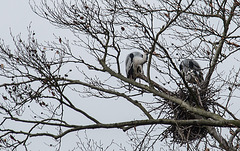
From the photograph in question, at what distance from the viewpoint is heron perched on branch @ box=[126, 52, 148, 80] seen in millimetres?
9648

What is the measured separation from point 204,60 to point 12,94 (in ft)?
11.6

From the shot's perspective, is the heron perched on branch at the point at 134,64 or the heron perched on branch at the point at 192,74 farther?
the heron perched on branch at the point at 134,64

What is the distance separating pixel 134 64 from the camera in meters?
9.80

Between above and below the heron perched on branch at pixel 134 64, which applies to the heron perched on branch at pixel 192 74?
→ below

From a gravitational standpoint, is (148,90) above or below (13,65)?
below

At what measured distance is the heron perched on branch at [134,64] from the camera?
9.65 m

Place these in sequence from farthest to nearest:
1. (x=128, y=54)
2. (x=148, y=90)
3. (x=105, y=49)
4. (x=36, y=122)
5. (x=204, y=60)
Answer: (x=128, y=54), (x=204, y=60), (x=105, y=49), (x=148, y=90), (x=36, y=122)

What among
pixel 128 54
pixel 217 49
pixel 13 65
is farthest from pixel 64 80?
pixel 128 54

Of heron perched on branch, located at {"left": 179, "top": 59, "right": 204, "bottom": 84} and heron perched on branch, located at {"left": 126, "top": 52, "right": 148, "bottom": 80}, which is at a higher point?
heron perched on branch, located at {"left": 126, "top": 52, "right": 148, "bottom": 80}

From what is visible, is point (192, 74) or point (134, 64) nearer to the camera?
point (192, 74)

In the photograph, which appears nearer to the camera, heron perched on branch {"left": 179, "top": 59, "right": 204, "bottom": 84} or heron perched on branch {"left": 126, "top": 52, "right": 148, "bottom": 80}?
heron perched on branch {"left": 179, "top": 59, "right": 204, "bottom": 84}

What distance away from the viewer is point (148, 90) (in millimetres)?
5723

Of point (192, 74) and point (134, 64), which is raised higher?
point (134, 64)

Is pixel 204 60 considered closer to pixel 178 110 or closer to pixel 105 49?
pixel 178 110
